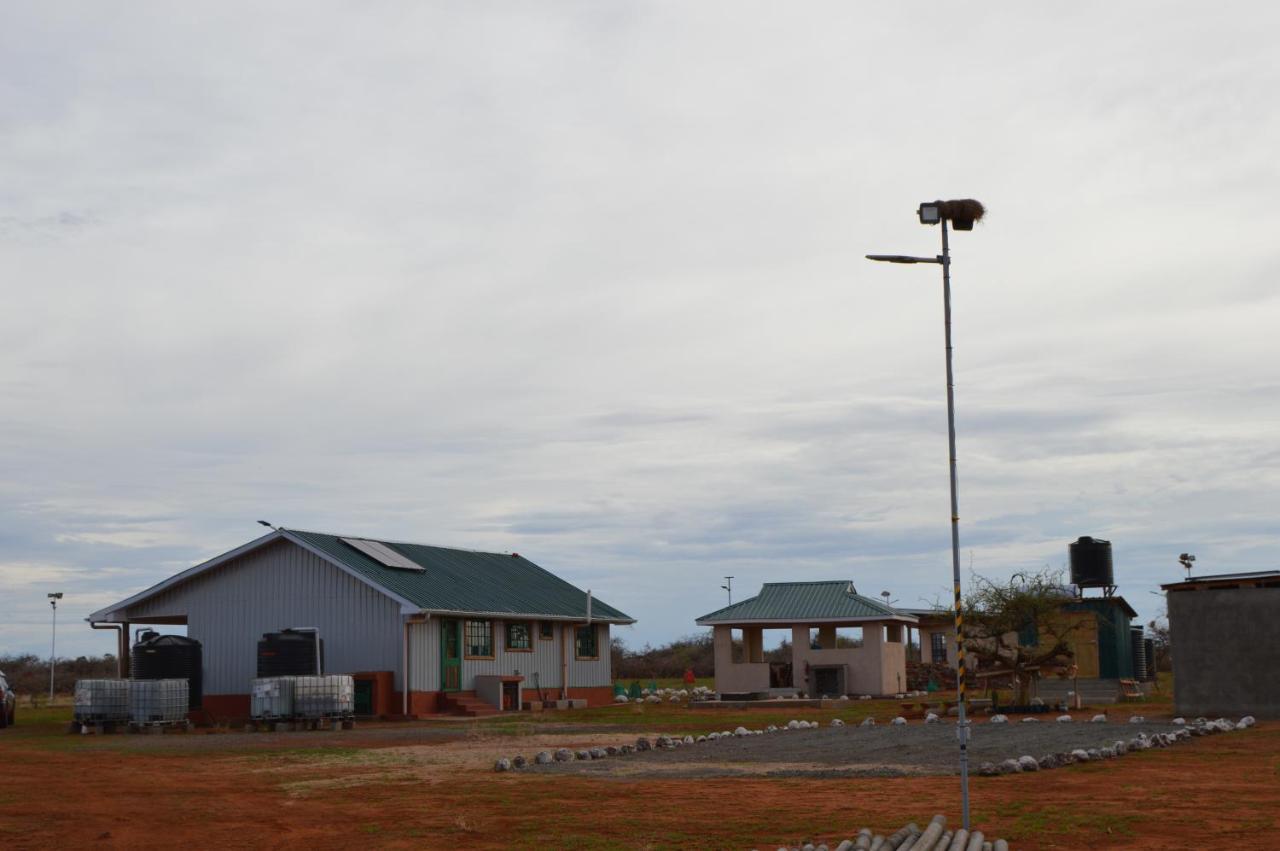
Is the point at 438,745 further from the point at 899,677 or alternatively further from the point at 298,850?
the point at 899,677

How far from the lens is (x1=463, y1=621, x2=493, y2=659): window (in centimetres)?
3978

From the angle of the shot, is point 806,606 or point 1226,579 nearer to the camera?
point 1226,579

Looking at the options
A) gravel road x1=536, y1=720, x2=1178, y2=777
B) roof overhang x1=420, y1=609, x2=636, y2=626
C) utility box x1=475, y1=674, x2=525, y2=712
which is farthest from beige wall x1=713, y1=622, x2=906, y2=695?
gravel road x1=536, y1=720, x2=1178, y2=777

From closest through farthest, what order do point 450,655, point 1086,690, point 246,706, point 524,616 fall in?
point 246,706
point 450,655
point 1086,690
point 524,616

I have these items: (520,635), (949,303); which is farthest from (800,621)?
(949,303)

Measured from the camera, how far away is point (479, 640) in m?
40.3

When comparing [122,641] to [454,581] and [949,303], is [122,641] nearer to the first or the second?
[454,581]

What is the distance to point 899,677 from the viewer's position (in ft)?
159

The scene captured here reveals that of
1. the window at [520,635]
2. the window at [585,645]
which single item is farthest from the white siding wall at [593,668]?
the window at [520,635]

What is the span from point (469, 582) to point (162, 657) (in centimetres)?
953

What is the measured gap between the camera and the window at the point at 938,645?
58.8 metres

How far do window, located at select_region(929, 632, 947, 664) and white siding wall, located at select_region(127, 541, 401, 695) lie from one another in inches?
1086

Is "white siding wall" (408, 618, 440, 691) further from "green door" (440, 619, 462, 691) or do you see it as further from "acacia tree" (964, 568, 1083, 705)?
"acacia tree" (964, 568, 1083, 705)

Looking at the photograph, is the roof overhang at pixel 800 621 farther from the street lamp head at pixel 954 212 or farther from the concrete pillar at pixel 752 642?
the street lamp head at pixel 954 212
